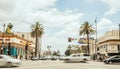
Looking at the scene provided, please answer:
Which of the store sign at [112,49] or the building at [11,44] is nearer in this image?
the building at [11,44]

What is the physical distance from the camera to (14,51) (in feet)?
271

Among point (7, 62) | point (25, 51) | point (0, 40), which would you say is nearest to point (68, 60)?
point (7, 62)

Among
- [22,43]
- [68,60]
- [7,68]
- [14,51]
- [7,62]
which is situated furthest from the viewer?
[22,43]

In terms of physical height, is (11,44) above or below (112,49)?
above

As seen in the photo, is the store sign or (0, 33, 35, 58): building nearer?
(0, 33, 35, 58): building

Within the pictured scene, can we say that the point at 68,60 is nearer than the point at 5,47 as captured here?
Yes

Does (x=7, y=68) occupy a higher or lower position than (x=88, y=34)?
lower

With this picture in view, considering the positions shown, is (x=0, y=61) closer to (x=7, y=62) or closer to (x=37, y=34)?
(x=7, y=62)

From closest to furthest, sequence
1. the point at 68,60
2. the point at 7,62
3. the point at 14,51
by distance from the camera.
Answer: the point at 7,62, the point at 68,60, the point at 14,51

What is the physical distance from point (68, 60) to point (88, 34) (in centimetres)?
4328

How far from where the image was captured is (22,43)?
308 ft

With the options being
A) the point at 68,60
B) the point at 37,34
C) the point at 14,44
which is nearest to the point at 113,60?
the point at 68,60

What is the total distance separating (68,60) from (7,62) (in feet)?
60.8

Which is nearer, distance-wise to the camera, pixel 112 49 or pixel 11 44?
pixel 11 44
